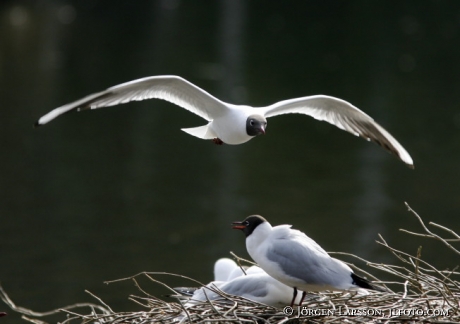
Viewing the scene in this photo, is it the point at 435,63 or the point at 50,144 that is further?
the point at 435,63

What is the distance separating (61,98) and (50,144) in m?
3.09

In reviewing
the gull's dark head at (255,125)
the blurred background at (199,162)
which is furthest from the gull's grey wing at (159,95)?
the blurred background at (199,162)

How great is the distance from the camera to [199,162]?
17125 mm

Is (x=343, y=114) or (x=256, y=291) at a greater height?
(x=343, y=114)

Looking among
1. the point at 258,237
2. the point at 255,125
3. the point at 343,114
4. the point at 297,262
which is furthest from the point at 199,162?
the point at 297,262

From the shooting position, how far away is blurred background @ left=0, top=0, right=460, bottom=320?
1298 cm

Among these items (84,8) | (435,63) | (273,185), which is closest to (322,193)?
(273,185)

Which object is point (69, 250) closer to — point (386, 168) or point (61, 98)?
point (386, 168)

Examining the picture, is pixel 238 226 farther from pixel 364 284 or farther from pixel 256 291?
pixel 364 284

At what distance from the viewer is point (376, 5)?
37406mm

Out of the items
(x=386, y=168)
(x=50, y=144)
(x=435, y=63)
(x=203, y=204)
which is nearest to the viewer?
(x=203, y=204)

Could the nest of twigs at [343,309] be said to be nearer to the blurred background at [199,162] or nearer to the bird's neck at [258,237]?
the bird's neck at [258,237]

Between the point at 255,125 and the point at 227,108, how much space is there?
1.33 feet

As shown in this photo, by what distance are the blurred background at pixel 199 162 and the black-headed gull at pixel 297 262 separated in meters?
5.76
